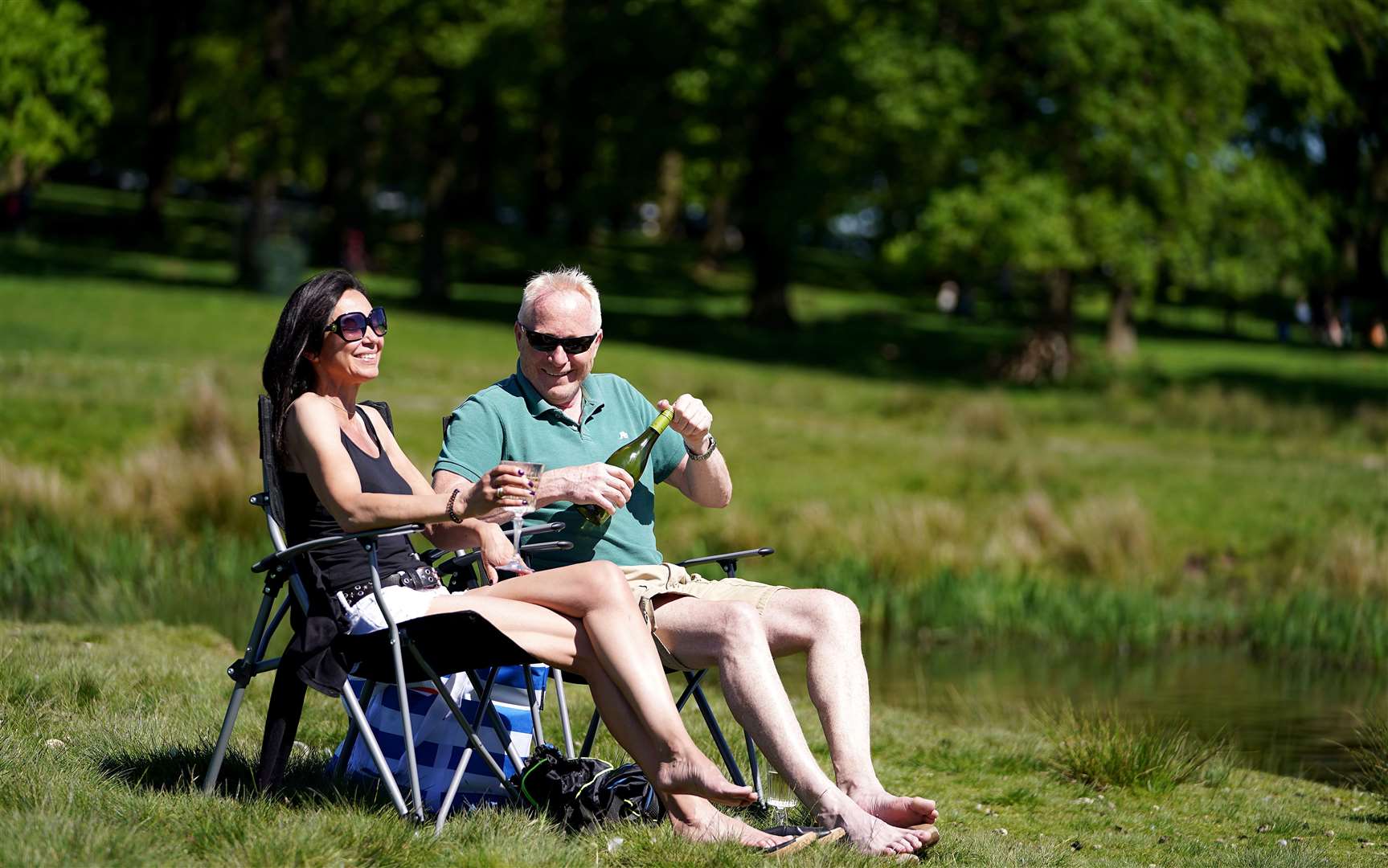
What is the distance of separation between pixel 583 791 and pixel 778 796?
1.21m

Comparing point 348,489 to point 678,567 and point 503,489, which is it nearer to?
point 503,489

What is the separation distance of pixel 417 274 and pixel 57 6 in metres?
16.9

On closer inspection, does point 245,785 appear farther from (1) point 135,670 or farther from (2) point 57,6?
(2) point 57,6

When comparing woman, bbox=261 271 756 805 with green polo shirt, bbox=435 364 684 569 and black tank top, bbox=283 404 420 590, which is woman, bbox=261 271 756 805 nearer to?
black tank top, bbox=283 404 420 590

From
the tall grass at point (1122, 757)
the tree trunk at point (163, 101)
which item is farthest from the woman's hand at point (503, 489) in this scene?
the tree trunk at point (163, 101)

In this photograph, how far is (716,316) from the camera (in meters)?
32.6

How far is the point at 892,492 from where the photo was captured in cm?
1462

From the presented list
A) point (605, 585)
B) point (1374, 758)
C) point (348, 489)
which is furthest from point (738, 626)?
point (1374, 758)

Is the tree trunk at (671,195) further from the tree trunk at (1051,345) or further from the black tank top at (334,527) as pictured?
the black tank top at (334,527)

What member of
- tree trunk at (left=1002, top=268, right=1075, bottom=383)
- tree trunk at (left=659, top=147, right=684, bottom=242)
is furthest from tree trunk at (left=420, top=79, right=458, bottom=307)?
tree trunk at (left=1002, top=268, right=1075, bottom=383)

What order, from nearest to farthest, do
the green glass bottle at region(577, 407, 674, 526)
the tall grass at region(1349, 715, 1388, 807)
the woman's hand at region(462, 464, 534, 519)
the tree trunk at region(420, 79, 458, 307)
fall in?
the woman's hand at region(462, 464, 534, 519)
the green glass bottle at region(577, 407, 674, 526)
the tall grass at region(1349, 715, 1388, 807)
the tree trunk at region(420, 79, 458, 307)

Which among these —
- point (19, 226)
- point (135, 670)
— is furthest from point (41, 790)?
point (19, 226)

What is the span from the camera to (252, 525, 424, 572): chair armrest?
171 inches

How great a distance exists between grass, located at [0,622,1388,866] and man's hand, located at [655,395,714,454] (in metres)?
1.20
